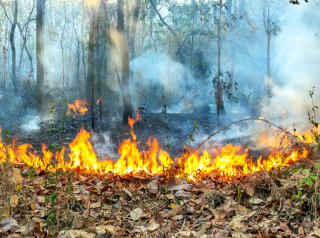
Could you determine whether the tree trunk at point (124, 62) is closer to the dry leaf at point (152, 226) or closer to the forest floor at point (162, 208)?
the forest floor at point (162, 208)

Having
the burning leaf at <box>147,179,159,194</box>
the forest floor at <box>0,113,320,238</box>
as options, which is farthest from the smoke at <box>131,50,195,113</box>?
the forest floor at <box>0,113,320,238</box>

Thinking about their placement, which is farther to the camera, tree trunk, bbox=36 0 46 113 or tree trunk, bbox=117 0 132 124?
tree trunk, bbox=36 0 46 113

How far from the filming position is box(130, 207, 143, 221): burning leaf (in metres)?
3.77

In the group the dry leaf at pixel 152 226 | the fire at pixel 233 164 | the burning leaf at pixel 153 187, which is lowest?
the fire at pixel 233 164

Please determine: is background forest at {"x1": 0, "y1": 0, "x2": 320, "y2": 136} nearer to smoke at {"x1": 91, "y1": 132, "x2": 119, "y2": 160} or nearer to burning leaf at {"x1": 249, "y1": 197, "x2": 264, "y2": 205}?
smoke at {"x1": 91, "y1": 132, "x2": 119, "y2": 160}

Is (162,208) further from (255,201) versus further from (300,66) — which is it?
(300,66)

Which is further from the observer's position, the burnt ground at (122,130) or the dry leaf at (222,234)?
the burnt ground at (122,130)

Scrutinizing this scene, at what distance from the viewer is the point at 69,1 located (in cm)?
2386

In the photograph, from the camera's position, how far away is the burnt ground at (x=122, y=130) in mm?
11758

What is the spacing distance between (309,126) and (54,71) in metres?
26.9

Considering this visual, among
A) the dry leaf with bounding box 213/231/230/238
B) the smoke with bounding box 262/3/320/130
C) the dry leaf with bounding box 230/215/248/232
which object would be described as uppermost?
the smoke with bounding box 262/3/320/130

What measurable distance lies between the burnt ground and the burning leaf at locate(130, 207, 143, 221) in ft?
21.4

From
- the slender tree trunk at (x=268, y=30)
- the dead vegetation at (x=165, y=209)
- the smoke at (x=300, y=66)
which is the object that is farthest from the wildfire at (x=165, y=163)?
the slender tree trunk at (x=268, y=30)

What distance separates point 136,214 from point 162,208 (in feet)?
1.37
